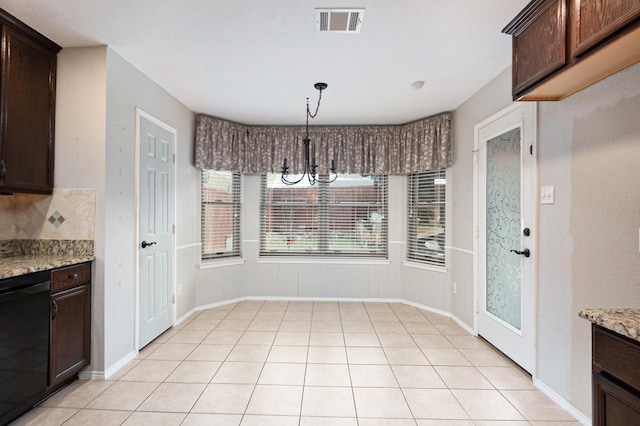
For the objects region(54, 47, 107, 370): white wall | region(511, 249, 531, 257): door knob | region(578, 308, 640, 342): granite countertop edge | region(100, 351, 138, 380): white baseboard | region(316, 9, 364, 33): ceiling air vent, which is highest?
region(316, 9, 364, 33): ceiling air vent

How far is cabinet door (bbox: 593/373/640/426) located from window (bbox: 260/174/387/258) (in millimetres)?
3343

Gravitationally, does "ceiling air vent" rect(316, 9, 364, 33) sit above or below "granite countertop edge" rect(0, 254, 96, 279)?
above

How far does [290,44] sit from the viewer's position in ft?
7.86

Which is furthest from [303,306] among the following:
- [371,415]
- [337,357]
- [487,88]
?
[487,88]

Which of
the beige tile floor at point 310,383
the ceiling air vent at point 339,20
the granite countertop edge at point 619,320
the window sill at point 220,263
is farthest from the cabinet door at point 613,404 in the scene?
the window sill at point 220,263

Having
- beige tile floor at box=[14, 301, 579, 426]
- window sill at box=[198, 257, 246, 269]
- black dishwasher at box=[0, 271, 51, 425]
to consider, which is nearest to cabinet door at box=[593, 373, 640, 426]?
beige tile floor at box=[14, 301, 579, 426]

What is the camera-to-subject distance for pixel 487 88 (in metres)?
3.10

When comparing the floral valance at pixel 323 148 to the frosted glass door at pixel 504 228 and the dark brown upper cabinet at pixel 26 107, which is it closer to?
the frosted glass door at pixel 504 228

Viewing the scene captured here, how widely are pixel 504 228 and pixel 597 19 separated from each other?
181cm

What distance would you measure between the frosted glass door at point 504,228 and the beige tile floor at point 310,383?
48cm

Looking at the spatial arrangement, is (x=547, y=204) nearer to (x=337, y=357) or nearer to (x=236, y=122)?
(x=337, y=357)

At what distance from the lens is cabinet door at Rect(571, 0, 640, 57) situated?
1317mm

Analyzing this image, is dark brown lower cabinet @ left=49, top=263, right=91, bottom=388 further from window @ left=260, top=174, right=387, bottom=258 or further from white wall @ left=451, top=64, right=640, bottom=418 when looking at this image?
white wall @ left=451, top=64, right=640, bottom=418

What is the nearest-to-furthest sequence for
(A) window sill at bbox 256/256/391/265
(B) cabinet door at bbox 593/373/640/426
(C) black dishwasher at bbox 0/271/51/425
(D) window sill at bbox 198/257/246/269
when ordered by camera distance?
(B) cabinet door at bbox 593/373/640/426 < (C) black dishwasher at bbox 0/271/51/425 < (D) window sill at bbox 198/257/246/269 < (A) window sill at bbox 256/256/391/265
